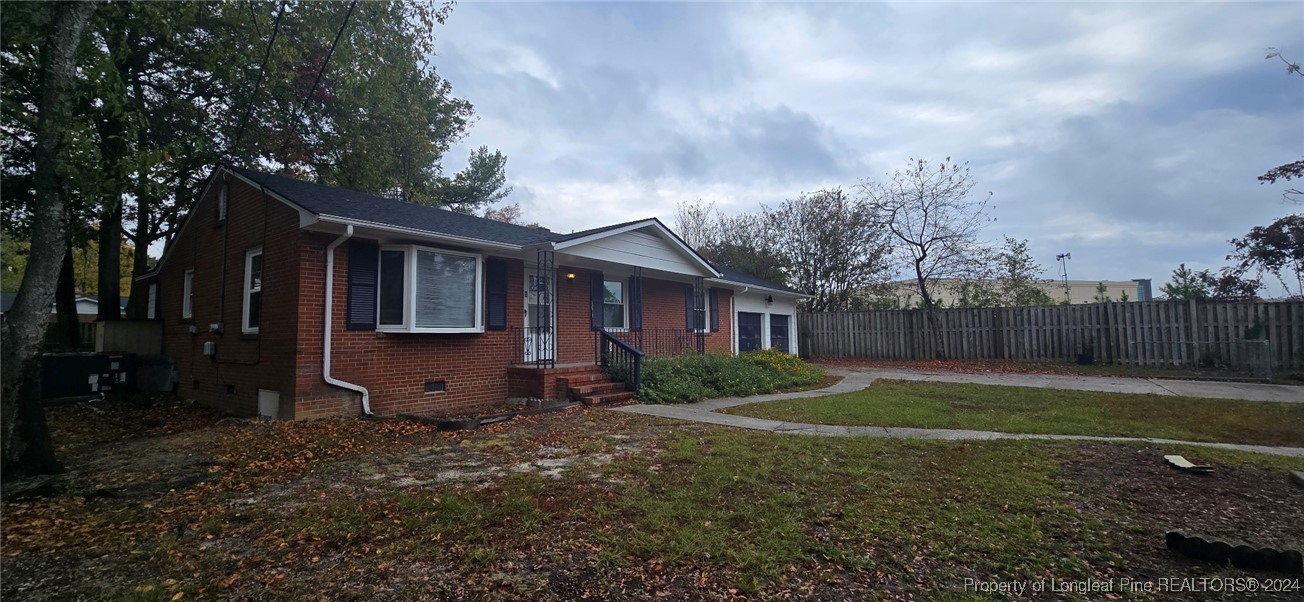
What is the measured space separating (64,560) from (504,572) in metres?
2.69

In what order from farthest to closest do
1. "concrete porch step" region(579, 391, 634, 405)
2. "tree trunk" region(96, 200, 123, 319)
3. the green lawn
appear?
"tree trunk" region(96, 200, 123, 319), "concrete porch step" region(579, 391, 634, 405), the green lawn

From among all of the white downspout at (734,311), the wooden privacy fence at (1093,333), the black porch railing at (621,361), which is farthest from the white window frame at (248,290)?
the wooden privacy fence at (1093,333)

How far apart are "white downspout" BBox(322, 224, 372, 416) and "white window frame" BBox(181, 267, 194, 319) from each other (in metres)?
5.79

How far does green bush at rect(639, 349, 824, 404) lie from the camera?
1023 cm

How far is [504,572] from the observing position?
3.06 metres

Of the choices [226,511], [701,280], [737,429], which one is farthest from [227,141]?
[737,429]

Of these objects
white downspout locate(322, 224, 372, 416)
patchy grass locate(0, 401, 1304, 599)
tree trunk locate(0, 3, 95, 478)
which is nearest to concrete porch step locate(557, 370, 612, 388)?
white downspout locate(322, 224, 372, 416)

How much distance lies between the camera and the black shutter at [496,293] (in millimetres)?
10000

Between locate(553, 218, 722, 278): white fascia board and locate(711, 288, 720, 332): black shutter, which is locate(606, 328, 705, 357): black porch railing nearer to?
locate(711, 288, 720, 332): black shutter

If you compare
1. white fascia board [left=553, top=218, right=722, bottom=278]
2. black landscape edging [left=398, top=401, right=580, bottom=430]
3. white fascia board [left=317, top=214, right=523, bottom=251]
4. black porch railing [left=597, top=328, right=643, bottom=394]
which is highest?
white fascia board [left=553, top=218, right=722, bottom=278]

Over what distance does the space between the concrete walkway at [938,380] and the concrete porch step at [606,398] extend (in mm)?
478

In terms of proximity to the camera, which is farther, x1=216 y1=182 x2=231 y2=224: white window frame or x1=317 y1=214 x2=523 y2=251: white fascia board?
x1=216 y1=182 x2=231 y2=224: white window frame

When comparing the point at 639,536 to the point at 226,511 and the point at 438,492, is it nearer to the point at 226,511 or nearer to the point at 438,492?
the point at 438,492

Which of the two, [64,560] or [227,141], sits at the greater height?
[227,141]
